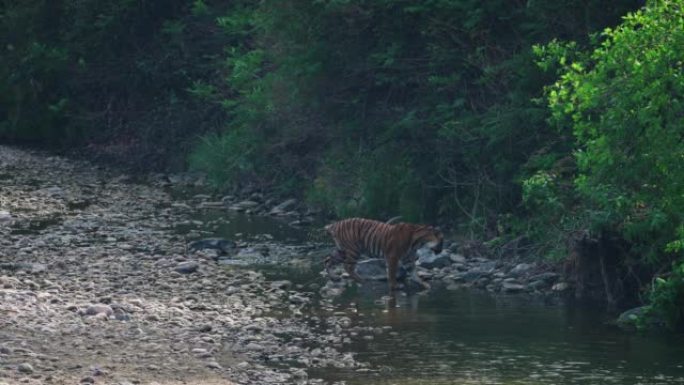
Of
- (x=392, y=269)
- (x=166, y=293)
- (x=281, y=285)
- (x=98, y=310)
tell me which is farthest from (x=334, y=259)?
(x=98, y=310)

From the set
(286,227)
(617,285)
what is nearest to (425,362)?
(617,285)

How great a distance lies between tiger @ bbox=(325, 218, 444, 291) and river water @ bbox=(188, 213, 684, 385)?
0.50 metres

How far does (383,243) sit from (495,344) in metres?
4.52

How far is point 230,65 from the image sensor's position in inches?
1190

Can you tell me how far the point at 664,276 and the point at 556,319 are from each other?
1297 millimetres

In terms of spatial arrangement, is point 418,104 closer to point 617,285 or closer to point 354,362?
point 617,285

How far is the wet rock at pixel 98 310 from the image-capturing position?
14500 mm

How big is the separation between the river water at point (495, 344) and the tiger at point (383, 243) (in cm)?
50

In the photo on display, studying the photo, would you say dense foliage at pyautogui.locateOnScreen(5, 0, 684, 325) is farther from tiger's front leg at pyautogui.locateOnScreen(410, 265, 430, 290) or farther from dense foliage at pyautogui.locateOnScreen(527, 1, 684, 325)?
tiger's front leg at pyautogui.locateOnScreen(410, 265, 430, 290)

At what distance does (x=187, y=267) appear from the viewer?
18.6 metres

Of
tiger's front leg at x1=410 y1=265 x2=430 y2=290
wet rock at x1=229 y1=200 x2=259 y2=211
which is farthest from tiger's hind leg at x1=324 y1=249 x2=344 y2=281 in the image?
wet rock at x1=229 y1=200 x2=259 y2=211

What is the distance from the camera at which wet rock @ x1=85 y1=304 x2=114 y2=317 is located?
1450 cm

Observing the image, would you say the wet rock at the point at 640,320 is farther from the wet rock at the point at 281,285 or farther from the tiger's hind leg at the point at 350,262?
the tiger's hind leg at the point at 350,262

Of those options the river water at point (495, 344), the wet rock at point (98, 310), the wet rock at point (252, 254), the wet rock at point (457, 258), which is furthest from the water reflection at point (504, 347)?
the wet rock at point (252, 254)
